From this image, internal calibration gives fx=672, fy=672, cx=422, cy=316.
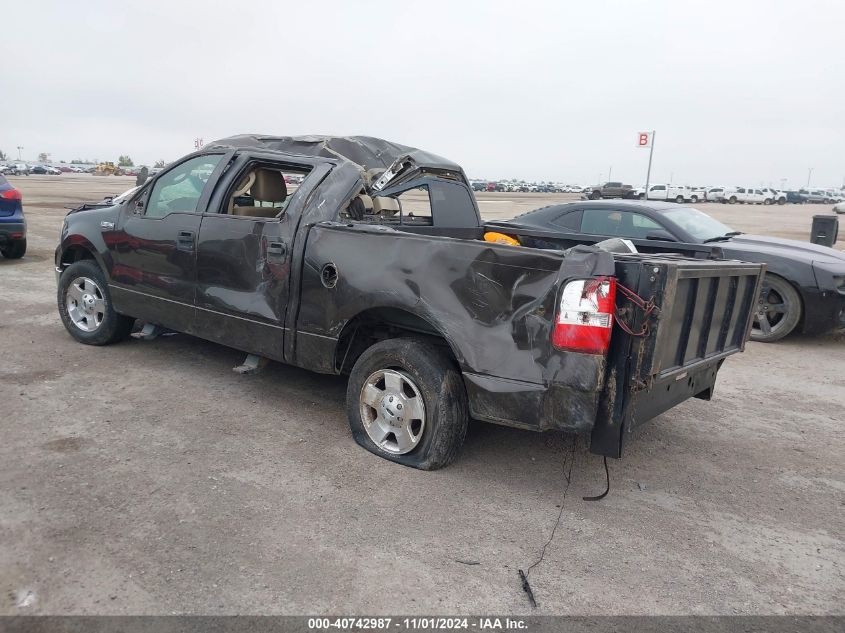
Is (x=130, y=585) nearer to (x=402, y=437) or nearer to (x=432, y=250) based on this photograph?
(x=402, y=437)

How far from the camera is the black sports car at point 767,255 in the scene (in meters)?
7.29

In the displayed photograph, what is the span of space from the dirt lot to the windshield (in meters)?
2.87

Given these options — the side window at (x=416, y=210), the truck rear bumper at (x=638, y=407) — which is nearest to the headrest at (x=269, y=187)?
the side window at (x=416, y=210)

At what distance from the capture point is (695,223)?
8031mm

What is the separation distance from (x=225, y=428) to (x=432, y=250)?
6.24 feet

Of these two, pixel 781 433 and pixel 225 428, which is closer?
pixel 225 428

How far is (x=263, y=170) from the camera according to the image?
5301 mm

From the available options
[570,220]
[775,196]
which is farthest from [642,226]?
[775,196]

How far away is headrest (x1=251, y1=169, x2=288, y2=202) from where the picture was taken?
5391 millimetres

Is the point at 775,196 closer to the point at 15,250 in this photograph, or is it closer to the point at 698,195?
the point at 698,195

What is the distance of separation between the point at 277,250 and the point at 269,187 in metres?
1.29

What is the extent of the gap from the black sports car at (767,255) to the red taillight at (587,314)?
3.78 meters

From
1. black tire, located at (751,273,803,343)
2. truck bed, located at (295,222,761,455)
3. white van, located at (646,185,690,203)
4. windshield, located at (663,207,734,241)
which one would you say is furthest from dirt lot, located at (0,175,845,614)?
white van, located at (646,185,690,203)

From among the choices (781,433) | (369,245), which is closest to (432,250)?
(369,245)
